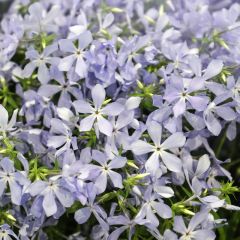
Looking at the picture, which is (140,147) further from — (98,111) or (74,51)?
(74,51)

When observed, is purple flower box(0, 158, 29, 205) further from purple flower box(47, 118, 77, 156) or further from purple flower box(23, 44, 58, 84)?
purple flower box(23, 44, 58, 84)

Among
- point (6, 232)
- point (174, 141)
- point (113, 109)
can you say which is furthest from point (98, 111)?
point (6, 232)

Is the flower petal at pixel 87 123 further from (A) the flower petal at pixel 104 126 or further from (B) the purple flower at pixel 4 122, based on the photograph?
(B) the purple flower at pixel 4 122

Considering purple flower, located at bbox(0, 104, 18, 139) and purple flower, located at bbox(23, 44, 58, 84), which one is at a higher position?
purple flower, located at bbox(23, 44, 58, 84)

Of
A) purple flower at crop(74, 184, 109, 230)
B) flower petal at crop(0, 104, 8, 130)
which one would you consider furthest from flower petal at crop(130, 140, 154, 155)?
flower petal at crop(0, 104, 8, 130)

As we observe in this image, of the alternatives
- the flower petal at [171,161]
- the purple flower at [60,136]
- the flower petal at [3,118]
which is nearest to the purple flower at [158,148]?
the flower petal at [171,161]

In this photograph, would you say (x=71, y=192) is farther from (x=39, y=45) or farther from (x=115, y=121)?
(x=39, y=45)

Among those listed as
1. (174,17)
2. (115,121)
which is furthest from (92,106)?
(174,17)

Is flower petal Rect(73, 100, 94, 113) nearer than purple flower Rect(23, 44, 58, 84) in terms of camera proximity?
Yes
